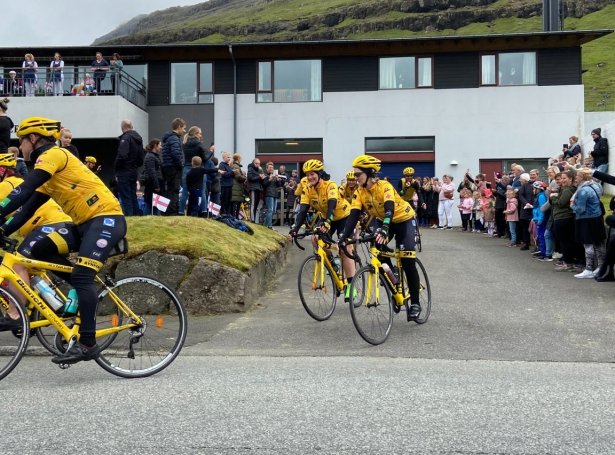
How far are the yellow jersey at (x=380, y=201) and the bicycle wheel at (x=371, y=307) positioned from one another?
94 centimetres

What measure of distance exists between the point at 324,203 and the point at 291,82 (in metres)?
20.8

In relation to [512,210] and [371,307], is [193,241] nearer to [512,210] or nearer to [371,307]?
[371,307]

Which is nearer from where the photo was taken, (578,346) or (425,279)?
(578,346)

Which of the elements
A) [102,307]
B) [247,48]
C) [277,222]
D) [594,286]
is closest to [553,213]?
[594,286]

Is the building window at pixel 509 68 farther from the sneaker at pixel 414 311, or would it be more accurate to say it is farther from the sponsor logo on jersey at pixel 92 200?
the sponsor logo on jersey at pixel 92 200

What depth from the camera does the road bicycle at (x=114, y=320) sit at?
5.72 meters

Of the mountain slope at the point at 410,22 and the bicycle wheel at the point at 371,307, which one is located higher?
the mountain slope at the point at 410,22

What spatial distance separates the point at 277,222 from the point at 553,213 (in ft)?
45.0

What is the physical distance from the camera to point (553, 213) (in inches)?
547

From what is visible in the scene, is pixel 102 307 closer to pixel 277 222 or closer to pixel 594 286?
pixel 594 286

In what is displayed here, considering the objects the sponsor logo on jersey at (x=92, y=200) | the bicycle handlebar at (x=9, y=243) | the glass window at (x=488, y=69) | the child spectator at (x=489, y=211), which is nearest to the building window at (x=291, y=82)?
the glass window at (x=488, y=69)

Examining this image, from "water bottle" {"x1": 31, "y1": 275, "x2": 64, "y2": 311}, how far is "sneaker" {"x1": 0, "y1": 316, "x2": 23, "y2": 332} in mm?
301

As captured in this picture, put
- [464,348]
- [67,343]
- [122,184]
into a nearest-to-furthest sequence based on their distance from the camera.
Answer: [67,343] → [464,348] → [122,184]

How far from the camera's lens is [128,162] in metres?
12.6
